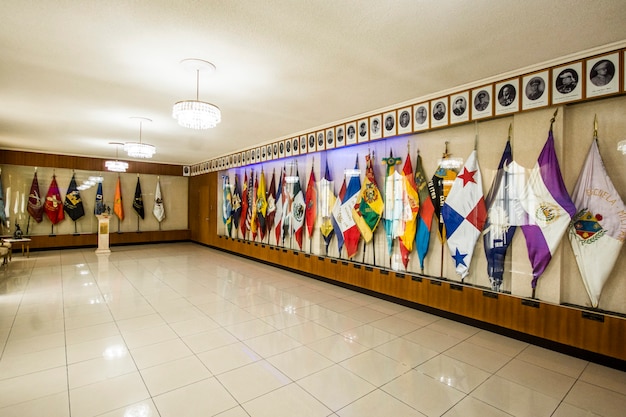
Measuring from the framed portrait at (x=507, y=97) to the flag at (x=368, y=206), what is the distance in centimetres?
208

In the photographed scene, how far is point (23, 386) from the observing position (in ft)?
8.34

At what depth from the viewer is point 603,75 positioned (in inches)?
119

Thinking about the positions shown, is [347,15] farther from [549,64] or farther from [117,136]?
[117,136]

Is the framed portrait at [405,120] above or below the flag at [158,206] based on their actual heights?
above

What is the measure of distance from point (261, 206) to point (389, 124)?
13.8 feet

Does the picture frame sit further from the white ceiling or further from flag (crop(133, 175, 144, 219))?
flag (crop(133, 175, 144, 219))

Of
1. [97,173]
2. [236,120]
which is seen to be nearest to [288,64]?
[236,120]

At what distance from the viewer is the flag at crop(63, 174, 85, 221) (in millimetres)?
10047

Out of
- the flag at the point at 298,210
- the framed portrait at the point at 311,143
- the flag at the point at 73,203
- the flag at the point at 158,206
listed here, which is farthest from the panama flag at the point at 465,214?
the flag at the point at 73,203

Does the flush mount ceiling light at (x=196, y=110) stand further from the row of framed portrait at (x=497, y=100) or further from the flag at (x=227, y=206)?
the flag at (x=227, y=206)

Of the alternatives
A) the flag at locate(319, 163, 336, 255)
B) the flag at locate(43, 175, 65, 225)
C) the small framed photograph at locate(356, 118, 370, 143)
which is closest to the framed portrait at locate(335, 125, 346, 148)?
the small framed photograph at locate(356, 118, 370, 143)

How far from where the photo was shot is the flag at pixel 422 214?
449 cm

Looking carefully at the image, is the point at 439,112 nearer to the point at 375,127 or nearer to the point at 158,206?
the point at 375,127

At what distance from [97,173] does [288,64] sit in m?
10.4
